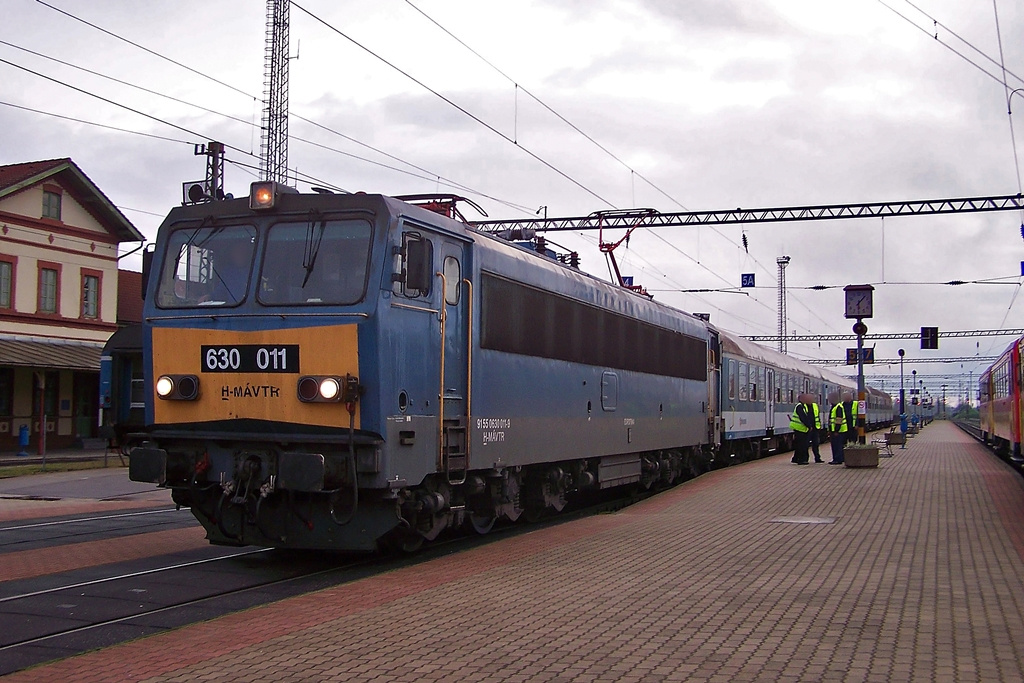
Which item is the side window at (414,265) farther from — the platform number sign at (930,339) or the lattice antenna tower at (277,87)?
the platform number sign at (930,339)

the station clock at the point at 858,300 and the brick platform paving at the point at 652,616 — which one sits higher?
the station clock at the point at 858,300

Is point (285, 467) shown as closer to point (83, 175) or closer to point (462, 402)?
point (462, 402)

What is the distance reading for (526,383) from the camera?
12.7 meters

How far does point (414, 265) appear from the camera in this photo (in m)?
9.94

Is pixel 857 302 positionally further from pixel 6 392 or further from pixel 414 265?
pixel 6 392

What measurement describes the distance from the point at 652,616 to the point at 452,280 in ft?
14.6

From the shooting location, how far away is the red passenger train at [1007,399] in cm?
2489

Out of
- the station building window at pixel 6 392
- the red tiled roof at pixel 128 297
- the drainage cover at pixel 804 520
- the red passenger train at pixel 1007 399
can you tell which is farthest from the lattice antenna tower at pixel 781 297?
the drainage cover at pixel 804 520

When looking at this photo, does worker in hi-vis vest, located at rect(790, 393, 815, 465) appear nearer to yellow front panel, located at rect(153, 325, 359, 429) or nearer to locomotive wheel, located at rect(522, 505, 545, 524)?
locomotive wheel, located at rect(522, 505, 545, 524)

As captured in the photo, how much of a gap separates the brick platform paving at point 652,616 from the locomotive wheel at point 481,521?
0.49 metres

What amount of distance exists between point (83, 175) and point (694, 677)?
120ft

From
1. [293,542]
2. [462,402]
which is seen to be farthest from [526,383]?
[293,542]

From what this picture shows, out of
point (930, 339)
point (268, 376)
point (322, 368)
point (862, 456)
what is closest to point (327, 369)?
point (322, 368)

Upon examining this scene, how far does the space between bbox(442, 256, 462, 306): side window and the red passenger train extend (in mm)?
17397
